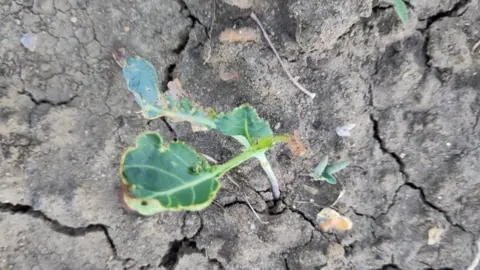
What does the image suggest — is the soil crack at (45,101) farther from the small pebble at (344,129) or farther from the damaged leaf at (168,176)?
the small pebble at (344,129)

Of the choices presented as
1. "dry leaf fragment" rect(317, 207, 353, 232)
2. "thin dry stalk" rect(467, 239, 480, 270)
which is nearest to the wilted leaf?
"dry leaf fragment" rect(317, 207, 353, 232)

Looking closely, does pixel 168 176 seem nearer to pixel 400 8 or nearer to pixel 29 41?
pixel 29 41

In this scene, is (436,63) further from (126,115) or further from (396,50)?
(126,115)

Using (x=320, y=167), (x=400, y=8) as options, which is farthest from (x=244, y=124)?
(x=400, y=8)

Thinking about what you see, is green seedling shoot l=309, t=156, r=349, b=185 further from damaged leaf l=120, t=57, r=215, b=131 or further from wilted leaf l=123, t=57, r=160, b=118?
wilted leaf l=123, t=57, r=160, b=118

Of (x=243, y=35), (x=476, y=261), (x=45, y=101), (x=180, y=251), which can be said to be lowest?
(x=180, y=251)

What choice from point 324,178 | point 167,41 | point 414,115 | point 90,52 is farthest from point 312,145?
point 90,52

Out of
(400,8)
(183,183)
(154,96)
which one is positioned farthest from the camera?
(154,96)

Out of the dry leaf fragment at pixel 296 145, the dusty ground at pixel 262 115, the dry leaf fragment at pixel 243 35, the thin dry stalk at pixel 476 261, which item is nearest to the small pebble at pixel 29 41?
the dusty ground at pixel 262 115
